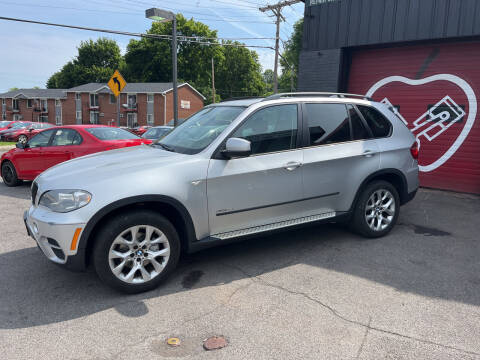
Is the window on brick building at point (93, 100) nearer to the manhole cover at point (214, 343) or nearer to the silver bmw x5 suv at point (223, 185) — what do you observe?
the silver bmw x5 suv at point (223, 185)

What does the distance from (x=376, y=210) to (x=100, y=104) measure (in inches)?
2113

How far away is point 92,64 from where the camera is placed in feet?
211

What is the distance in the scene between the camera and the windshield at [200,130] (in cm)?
396

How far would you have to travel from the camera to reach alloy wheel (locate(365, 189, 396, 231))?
4.92 metres

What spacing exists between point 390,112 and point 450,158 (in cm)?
375

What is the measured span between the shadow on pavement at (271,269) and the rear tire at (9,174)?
→ 5005mm

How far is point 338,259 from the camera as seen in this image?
437 cm

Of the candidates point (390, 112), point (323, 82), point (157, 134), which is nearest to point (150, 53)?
point (157, 134)

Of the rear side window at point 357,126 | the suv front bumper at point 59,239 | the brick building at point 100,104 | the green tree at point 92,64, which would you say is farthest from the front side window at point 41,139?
the green tree at point 92,64

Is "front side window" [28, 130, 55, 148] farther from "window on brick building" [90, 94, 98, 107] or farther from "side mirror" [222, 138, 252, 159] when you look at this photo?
"window on brick building" [90, 94, 98, 107]

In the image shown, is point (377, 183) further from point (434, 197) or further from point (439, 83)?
point (439, 83)

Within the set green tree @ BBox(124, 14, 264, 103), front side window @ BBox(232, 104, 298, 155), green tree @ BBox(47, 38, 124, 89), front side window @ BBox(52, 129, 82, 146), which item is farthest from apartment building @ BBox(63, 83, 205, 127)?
front side window @ BBox(232, 104, 298, 155)

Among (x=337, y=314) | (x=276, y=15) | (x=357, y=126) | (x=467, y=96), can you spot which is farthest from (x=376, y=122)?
(x=276, y=15)

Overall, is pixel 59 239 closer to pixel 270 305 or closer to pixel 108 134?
pixel 270 305
